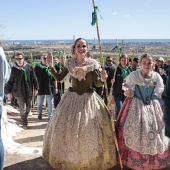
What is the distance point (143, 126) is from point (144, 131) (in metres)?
0.07

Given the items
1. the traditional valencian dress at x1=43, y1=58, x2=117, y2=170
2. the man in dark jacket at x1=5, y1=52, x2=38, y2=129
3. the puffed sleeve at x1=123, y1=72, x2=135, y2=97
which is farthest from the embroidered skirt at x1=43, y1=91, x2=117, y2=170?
the man in dark jacket at x1=5, y1=52, x2=38, y2=129

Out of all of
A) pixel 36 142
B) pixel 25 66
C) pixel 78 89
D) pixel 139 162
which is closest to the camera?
pixel 139 162

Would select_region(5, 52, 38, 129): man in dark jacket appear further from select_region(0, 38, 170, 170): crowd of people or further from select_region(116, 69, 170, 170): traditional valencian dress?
select_region(116, 69, 170, 170): traditional valencian dress

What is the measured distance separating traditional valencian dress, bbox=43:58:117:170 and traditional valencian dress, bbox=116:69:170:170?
186 mm

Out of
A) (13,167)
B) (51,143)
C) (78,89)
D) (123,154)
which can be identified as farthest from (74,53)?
(13,167)

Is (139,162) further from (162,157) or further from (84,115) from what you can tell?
(84,115)

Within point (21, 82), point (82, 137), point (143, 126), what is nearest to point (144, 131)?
point (143, 126)

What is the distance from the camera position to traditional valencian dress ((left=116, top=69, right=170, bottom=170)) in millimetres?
3283

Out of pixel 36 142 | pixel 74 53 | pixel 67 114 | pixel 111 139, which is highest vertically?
pixel 74 53

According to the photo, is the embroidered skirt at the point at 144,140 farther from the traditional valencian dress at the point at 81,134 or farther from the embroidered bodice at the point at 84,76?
the embroidered bodice at the point at 84,76

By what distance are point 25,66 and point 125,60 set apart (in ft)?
6.96

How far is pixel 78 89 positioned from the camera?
3596mm

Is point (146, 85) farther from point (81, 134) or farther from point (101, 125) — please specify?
point (81, 134)

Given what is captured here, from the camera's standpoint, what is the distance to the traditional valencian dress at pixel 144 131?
129 inches
